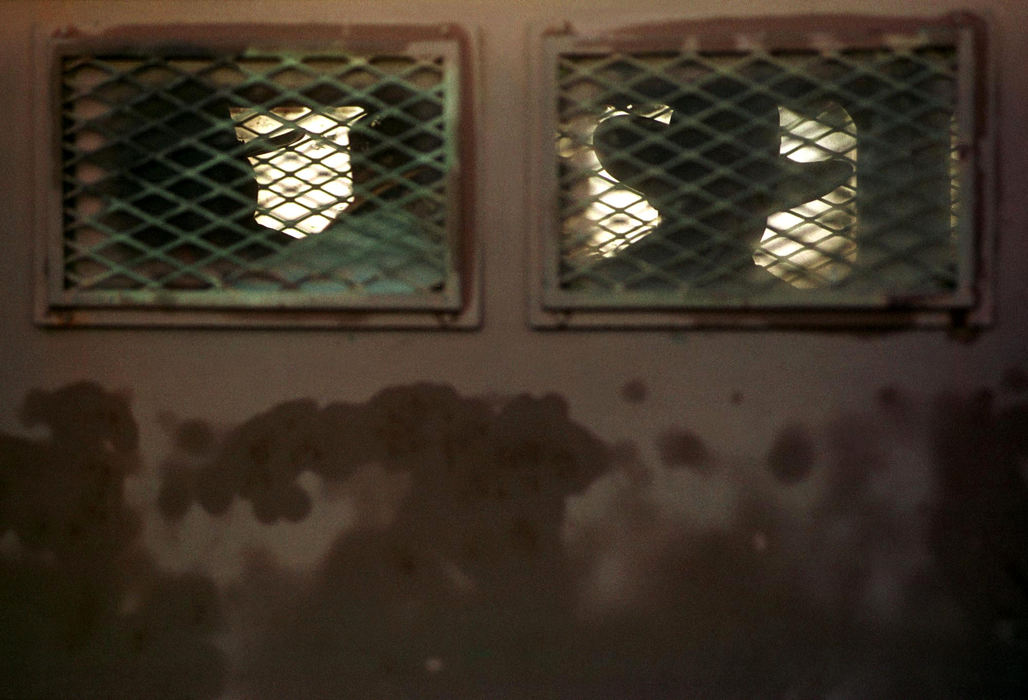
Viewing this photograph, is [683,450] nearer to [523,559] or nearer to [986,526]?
[523,559]

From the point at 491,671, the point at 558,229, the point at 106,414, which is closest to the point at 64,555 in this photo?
the point at 106,414

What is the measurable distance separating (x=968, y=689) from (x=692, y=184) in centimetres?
165

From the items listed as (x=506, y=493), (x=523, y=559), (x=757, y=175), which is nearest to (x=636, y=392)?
(x=506, y=493)

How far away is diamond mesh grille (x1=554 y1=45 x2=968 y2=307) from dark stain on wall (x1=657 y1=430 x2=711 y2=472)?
1.29 ft

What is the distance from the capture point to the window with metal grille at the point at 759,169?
1986 mm

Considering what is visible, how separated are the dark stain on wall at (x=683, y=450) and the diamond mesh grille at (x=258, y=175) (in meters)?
0.79

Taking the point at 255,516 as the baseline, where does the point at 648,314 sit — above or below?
above

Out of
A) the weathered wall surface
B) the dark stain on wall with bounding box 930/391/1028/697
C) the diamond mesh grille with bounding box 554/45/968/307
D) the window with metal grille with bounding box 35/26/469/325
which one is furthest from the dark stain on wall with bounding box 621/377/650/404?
the dark stain on wall with bounding box 930/391/1028/697

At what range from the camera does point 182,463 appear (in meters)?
2.04

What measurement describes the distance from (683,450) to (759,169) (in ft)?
2.80

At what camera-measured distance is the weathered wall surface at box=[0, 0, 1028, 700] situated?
1979 millimetres

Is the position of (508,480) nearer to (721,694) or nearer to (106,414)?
(721,694)

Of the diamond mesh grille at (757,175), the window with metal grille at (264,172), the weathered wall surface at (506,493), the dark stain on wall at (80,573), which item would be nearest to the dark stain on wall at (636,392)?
the weathered wall surface at (506,493)

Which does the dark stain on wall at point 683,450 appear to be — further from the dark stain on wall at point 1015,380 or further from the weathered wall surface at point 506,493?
the dark stain on wall at point 1015,380
